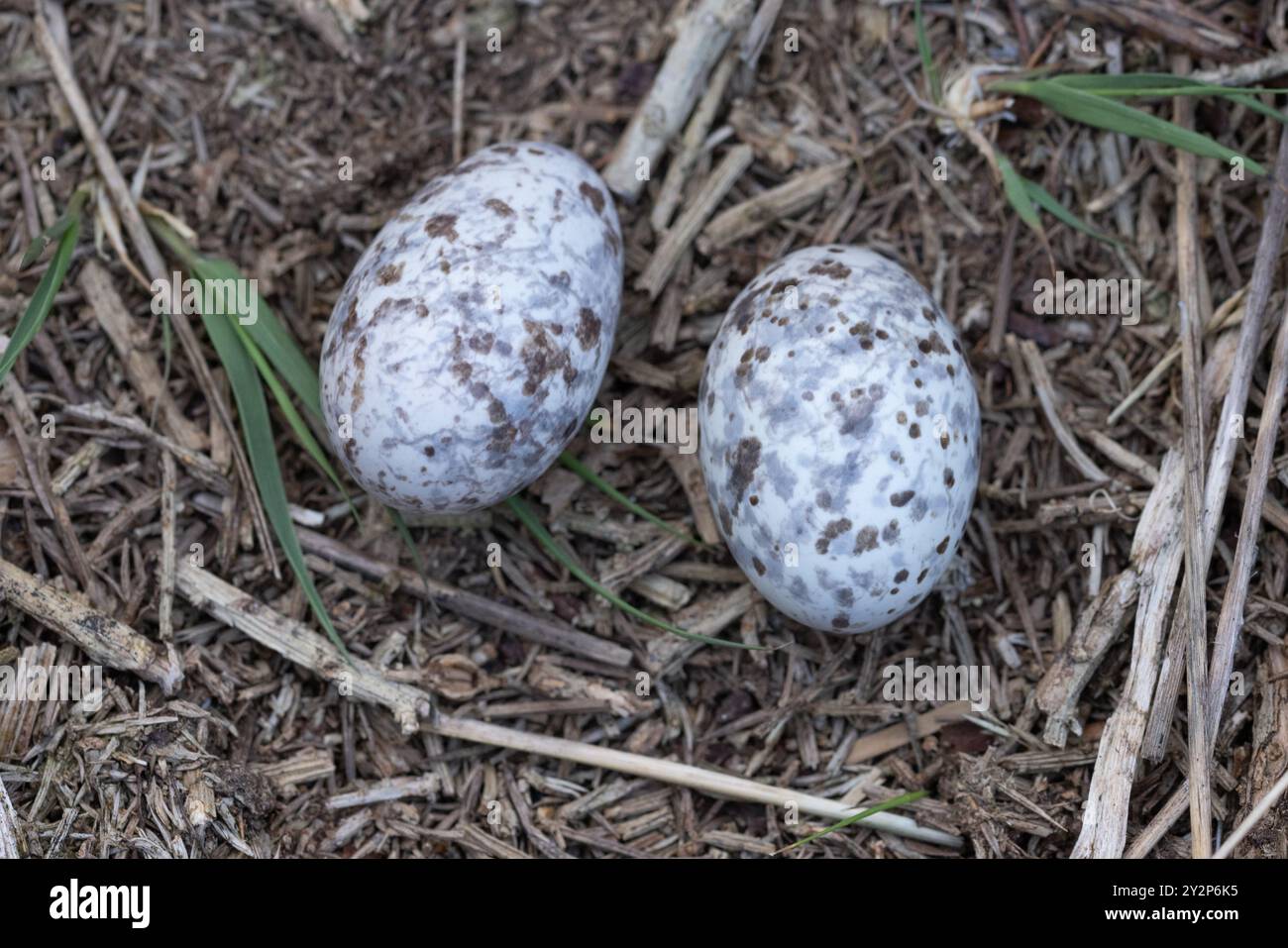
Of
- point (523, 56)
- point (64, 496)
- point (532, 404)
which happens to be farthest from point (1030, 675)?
point (64, 496)

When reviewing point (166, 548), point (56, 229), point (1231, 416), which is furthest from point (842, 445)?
point (56, 229)

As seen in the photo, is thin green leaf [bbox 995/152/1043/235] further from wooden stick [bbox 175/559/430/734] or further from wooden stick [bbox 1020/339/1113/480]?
wooden stick [bbox 175/559/430/734]

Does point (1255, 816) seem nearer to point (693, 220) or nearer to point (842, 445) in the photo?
point (842, 445)

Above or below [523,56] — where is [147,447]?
below

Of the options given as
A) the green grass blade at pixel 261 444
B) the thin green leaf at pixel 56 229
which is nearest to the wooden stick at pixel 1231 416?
the green grass blade at pixel 261 444

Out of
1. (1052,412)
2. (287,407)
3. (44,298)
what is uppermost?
(44,298)

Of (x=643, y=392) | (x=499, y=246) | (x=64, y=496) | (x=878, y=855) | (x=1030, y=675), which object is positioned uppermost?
(x=499, y=246)
